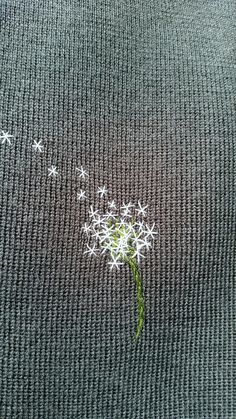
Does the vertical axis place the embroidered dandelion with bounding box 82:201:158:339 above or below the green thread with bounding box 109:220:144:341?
above

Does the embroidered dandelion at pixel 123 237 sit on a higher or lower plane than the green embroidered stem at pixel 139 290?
higher

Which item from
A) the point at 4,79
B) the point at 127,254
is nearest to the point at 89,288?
the point at 127,254

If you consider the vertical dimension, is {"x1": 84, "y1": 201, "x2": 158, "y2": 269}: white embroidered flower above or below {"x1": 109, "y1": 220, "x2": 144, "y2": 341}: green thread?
above

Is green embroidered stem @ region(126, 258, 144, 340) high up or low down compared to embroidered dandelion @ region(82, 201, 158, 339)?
down

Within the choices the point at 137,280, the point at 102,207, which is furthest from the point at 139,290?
the point at 102,207

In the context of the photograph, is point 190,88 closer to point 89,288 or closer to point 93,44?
point 93,44
